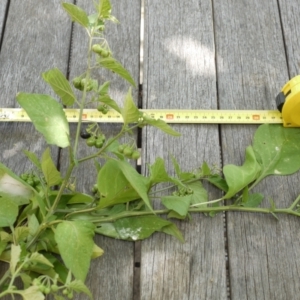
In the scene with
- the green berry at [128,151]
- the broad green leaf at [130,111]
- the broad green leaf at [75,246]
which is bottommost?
the broad green leaf at [75,246]

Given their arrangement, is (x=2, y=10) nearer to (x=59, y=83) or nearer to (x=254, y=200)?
(x=59, y=83)

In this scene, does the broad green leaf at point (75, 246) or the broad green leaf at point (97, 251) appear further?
the broad green leaf at point (97, 251)

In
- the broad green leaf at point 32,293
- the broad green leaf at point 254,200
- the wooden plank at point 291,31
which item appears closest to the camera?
the broad green leaf at point 32,293

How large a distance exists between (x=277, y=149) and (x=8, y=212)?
0.62m

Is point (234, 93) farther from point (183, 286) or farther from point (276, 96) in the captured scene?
point (183, 286)

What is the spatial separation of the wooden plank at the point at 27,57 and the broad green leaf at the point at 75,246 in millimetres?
311

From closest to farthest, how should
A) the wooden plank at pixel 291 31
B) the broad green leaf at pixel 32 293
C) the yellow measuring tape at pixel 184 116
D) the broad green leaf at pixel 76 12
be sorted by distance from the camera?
the broad green leaf at pixel 32 293
the broad green leaf at pixel 76 12
the yellow measuring tape at pixel 184 116
the wooden plank at pixel 291 31

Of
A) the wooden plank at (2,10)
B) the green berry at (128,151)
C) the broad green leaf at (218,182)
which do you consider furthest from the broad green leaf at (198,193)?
the wooden plank at (2,10)

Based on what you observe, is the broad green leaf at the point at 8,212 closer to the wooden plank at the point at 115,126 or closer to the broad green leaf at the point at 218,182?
the wooden plank at the point at 115,126

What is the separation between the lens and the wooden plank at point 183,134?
1.08 m

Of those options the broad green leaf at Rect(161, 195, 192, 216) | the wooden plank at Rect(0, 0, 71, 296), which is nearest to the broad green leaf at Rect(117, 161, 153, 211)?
the broad green leaf at Rect(161, 195, 192, 216)

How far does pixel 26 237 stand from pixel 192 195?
361 mm

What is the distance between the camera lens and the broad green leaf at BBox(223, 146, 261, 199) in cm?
110

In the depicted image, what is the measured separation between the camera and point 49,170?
964 millimetres
